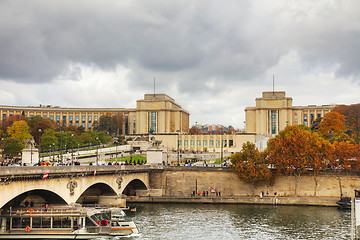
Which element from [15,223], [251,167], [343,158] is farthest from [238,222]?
[343,158]

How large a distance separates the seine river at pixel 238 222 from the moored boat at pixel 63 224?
298 cm

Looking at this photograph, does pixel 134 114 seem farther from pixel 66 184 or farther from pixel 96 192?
pixel 66 184

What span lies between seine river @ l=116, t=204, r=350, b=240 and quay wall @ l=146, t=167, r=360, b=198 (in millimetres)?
7176

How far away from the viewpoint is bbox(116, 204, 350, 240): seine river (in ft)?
147

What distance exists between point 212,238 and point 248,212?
624 inches

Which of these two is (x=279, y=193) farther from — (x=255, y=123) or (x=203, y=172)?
(x=255, y=123)

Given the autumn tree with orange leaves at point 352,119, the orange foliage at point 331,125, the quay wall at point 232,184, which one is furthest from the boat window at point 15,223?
the orange foliage at point 331,125

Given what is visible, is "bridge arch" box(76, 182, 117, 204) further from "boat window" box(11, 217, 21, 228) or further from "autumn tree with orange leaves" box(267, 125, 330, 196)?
"autumn tree with orange leaves" box(267, 125, 330, 196)

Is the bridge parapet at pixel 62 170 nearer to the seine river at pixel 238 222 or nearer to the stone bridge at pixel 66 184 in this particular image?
the stone bridge at pixel 66 184

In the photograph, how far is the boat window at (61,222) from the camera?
41.2 metres

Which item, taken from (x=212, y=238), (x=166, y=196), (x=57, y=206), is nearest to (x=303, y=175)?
(x=166, y=196)

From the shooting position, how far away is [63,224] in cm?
4156

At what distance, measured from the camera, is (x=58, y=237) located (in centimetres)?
4059

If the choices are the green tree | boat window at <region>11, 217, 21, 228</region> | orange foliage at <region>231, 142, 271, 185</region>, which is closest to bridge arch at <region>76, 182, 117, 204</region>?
boat window at <region>11, 217, 21, 228</region>
